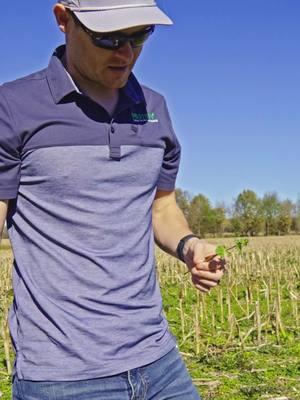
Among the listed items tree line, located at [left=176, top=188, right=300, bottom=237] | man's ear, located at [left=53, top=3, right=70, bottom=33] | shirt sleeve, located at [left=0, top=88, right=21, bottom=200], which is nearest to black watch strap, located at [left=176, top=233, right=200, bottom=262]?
shirt sleeve, located at [left=0, top=88, right=21, bottom=200]

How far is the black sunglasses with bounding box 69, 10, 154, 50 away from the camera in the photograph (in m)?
1.93

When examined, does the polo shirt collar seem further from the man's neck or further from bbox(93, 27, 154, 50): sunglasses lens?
bbox(93, 27, 154, 50): sunglasses lens

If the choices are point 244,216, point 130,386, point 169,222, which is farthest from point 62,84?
point 244,216

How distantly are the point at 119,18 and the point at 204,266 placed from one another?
2.51 ft

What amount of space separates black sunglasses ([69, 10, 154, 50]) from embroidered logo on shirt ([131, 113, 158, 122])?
0.24 meters

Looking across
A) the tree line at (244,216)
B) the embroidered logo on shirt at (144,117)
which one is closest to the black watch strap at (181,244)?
the embroidered logo on shirt at (144,117)

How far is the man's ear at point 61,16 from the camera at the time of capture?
2.02m

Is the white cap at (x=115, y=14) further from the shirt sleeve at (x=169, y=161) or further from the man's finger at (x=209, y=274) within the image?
the man's finger at (x=209, y=274)

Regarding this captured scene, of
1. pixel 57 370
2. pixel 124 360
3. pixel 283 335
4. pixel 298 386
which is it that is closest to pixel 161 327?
pixel 124 360

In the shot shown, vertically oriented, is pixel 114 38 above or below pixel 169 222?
above

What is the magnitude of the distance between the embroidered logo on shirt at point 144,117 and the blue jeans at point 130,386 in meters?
0.67

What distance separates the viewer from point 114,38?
194 cm

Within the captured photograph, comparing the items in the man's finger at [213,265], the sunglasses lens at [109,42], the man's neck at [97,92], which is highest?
the sunglasses lens at [109,42]

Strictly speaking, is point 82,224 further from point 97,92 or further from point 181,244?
point 181,244
